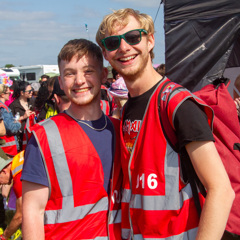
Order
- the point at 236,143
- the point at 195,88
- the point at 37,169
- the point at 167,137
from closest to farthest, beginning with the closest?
the point at 167,137 < the point at 37,169 < the point at 236,143 < the point at 195,88

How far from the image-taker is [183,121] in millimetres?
1527

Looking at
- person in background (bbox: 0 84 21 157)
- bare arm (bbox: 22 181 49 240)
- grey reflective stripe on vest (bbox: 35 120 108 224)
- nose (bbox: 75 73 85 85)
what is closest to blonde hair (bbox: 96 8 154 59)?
nose (bbox: 75 73 85 85)

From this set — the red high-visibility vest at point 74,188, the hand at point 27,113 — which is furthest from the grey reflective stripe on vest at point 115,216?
the hand at point 27,113

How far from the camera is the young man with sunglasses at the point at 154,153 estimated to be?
1491 mm

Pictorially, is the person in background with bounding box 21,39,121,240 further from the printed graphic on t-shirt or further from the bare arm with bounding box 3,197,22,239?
the bare arm with bounding box 3,197,22,239

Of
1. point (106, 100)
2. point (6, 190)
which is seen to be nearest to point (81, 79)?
point (6, 190)

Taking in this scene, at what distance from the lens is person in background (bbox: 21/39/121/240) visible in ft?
5.77

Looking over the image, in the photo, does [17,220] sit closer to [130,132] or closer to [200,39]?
[130,132]

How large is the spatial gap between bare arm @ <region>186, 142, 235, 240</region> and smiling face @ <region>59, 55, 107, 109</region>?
2.55ft

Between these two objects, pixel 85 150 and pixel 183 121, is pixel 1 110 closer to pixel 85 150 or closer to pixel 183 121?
pixel 85 150

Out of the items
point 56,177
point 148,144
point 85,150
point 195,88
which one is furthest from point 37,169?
point 195,88

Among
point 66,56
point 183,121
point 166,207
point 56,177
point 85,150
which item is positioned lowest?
Result: point 166,207

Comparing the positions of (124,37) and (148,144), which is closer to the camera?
(148,144)

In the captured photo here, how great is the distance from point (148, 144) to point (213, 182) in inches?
15.1
